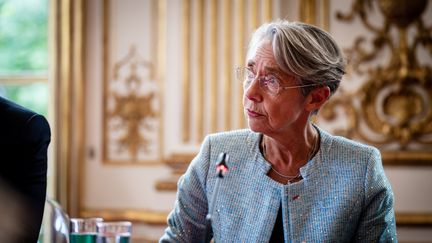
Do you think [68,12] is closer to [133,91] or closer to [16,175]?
[133,91]

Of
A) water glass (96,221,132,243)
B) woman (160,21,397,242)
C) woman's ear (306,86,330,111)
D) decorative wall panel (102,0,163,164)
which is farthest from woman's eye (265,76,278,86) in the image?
decorative wall panel (102,0,163,164)

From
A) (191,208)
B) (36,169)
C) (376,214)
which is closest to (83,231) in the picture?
(36,169)

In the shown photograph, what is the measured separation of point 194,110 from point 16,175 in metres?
2.71

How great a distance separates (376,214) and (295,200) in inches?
9.4

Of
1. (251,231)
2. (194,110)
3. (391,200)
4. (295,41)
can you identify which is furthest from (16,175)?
(194,110)

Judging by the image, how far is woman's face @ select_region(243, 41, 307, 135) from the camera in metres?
2.20

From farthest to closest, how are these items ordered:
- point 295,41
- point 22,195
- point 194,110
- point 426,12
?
point 194,110 → point 426,12 → point 295,41 → point 22,195

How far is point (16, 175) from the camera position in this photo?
6.13 feet

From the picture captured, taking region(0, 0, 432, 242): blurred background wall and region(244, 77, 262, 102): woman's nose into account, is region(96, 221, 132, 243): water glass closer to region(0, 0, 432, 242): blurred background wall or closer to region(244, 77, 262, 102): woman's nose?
region(244, 77, 262, 102): woman's nose

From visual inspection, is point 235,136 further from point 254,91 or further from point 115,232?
point 115,232

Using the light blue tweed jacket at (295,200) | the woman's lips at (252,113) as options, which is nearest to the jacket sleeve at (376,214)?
the light blue tweed jacket at (295,200)

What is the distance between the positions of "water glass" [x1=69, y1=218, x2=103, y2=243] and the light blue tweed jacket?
483mm

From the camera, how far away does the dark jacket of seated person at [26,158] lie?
1837 mm

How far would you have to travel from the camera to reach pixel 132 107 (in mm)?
4695
